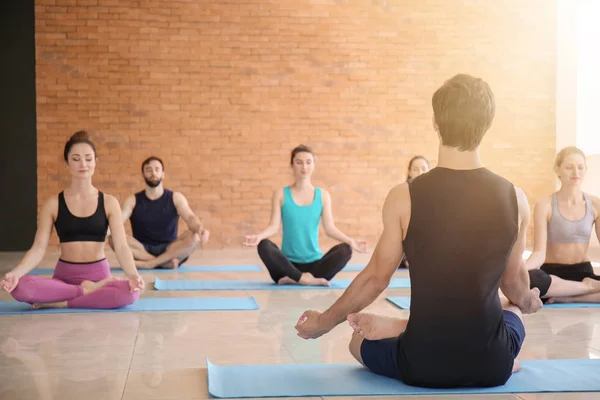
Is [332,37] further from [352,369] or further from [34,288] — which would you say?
[352,369]

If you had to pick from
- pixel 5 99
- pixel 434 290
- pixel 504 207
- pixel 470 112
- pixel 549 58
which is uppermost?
pixel 549 58

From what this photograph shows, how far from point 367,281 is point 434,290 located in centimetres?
21

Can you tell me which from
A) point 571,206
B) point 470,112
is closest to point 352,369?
point 470,112

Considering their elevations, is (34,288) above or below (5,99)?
below

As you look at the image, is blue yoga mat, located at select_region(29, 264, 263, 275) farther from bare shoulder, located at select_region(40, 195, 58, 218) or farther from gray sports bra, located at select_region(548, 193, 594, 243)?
gray sports bra, located at select_region(548, 193, 594, 243)

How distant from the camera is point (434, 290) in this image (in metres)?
2.30

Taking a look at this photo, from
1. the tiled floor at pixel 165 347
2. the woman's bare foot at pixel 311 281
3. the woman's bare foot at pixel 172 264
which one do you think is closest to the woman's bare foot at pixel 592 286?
the tiled floor at pixel 165 347

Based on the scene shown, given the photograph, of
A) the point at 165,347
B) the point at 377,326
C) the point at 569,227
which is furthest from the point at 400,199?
the point at 569,227

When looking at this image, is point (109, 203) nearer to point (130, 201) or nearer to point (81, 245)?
point (81, 245)

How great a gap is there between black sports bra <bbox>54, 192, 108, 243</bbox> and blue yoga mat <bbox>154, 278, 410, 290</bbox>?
1081 millimetres

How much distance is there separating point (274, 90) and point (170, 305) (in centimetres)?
515

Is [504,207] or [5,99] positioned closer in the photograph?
[504,207]

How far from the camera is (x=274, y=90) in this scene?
911 cm

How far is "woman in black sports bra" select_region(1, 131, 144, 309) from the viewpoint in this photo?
4.03m
